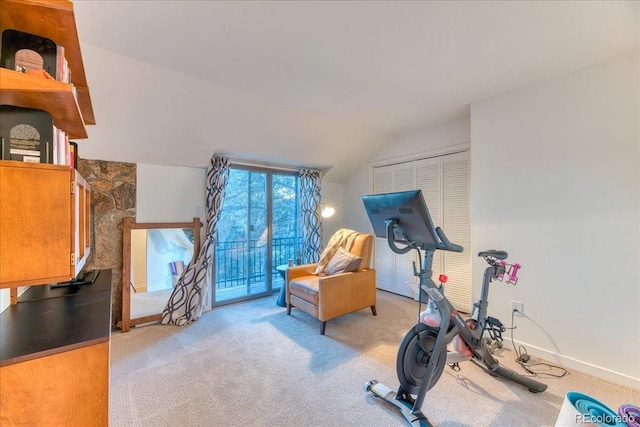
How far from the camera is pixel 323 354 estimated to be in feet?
7.72

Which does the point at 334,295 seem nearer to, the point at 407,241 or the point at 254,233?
the point at 407,241

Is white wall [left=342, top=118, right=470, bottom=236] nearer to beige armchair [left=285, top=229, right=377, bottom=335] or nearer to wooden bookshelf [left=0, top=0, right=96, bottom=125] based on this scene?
beige armchair [left=285, top=229, right=377, bottom=335]

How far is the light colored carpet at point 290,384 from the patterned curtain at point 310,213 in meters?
1.62

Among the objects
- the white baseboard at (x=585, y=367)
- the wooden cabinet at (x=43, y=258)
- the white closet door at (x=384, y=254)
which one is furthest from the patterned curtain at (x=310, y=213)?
the wooden cabinet at (x=43, y=258)

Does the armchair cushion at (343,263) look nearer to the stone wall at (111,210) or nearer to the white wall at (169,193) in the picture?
the white wall at (169,193)

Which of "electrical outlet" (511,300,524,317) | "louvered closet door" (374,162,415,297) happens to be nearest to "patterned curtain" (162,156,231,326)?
"louvered closet door" (374,162,415,297)

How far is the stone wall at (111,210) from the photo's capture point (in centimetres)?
276

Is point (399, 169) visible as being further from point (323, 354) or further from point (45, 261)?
point (45, 261)

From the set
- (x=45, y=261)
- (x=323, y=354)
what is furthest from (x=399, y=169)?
(x=45, y=261)

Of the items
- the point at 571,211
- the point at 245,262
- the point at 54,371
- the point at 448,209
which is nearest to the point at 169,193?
the point at 245,262

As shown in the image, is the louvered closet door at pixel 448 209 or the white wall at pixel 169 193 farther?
the louvered closet door at pixel 448 209

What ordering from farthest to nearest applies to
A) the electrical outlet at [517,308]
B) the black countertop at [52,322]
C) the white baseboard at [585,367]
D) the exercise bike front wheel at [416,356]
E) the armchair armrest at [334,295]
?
the armchair armrest at [334,295] < the electrical outlet at [517,308] < the white baseboard at [585,367] < the exercise bike front wheel at [416,356] < the black countertop at [52,322]

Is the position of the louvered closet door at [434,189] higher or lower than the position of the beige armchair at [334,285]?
higher

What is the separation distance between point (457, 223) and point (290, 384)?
8.83ft
